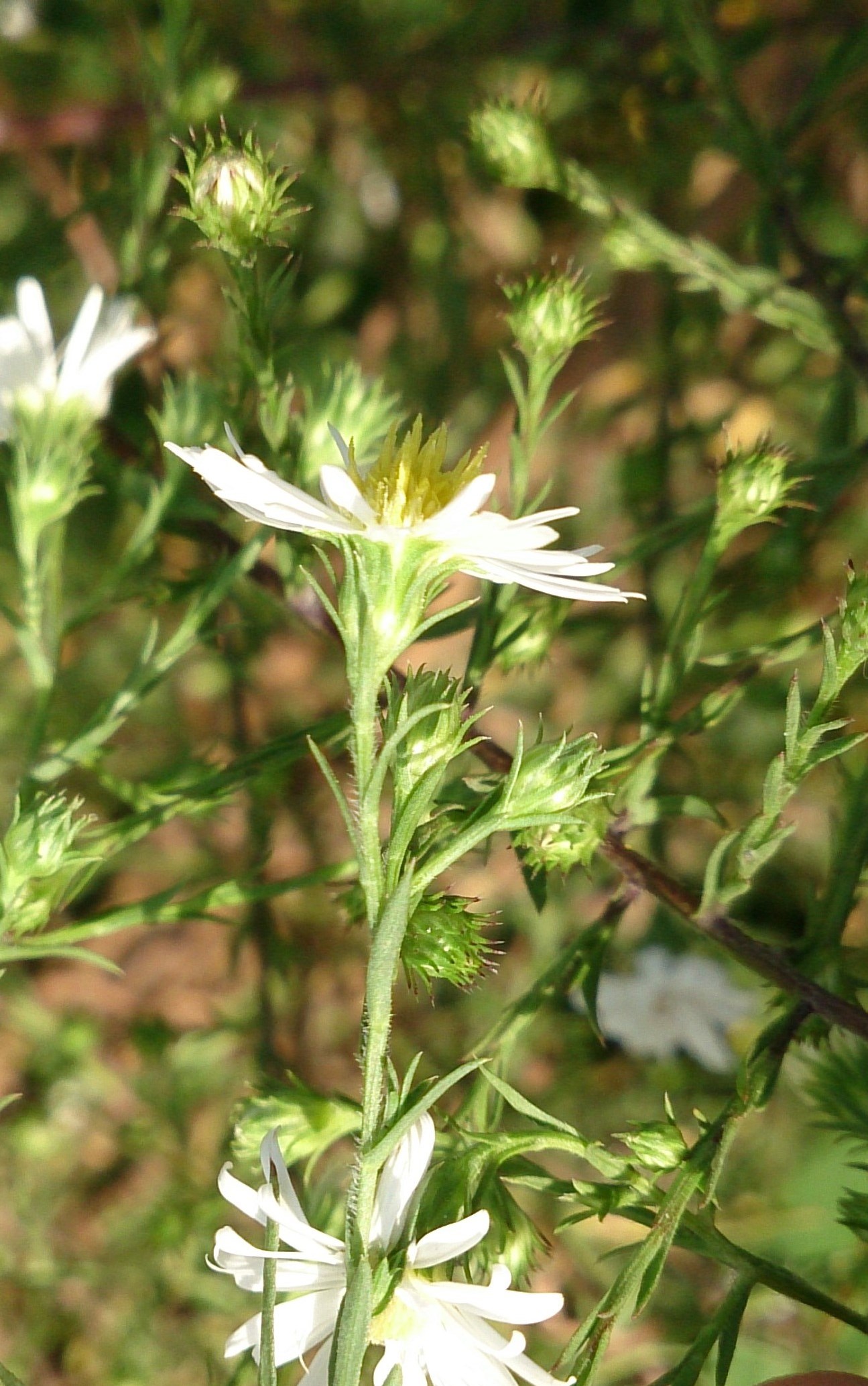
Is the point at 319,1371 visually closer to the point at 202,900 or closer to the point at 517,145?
Result: the point at 202,900

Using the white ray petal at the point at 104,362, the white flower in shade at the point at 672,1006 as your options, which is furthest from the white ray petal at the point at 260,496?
the white flower in shade at the point at 672,1006

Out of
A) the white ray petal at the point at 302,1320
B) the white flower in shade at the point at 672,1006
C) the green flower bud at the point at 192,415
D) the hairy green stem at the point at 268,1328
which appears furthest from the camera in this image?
the white flower in shade at the point at 672,1006

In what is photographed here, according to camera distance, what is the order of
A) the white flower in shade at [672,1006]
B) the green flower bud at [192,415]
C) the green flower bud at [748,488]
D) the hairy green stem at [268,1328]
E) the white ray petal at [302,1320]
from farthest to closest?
the white flower in shade at [672,1006], the green flower bud at [192,415], the green flower bud at [748,488], the white ray petal at [302,1320], the hairy green stem at [268,1328]

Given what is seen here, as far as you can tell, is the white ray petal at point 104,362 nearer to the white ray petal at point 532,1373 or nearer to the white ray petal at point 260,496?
the white ray petal at point 260,496

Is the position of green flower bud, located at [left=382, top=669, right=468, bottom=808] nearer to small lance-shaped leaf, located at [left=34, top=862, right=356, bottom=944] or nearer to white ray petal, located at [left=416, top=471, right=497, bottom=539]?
white ray petal, located at [left=416, top=471, right=497, bottom=539]

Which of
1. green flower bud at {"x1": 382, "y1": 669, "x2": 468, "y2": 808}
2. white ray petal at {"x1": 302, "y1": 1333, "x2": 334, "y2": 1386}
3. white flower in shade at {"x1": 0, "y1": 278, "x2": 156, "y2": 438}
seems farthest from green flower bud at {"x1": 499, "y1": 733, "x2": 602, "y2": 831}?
white flower in shade at {"x1": 0, "y1": 278, "x2": 156, "y2": 438}

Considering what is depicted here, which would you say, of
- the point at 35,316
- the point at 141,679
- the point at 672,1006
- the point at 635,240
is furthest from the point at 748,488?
the point at 672,1006

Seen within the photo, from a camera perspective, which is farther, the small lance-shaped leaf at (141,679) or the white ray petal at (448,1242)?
the small lance-shaped leaf at (141,679)
